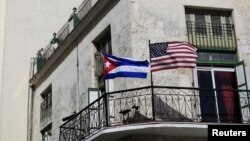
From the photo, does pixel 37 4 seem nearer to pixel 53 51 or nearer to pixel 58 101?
pixel 53 51

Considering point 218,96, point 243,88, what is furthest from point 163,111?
point 243,88

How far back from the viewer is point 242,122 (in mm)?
16672

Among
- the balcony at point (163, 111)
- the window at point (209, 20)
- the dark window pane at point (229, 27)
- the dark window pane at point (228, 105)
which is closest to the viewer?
the balcony at point (163, 111)

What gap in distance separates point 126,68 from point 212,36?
3.89m

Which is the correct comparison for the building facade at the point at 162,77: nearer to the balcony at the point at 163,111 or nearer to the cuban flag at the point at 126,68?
the balcony at the point at 163,111

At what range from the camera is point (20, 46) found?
26.5 meters

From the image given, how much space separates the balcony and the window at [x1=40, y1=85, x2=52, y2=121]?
278 inches

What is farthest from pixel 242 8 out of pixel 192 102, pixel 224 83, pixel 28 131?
pixel 28 131

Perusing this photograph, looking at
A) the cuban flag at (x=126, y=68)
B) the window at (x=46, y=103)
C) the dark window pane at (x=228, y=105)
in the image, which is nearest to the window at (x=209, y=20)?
the dark window pane at (x=228, y=105)

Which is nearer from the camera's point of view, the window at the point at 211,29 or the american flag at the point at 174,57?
the american flag at the point at 174,57

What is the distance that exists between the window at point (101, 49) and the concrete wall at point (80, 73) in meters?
0.16

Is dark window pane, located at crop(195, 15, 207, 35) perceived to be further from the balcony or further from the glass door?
the balcony

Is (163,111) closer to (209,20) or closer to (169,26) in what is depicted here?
(169,26)

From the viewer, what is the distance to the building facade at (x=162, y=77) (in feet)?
52.6
